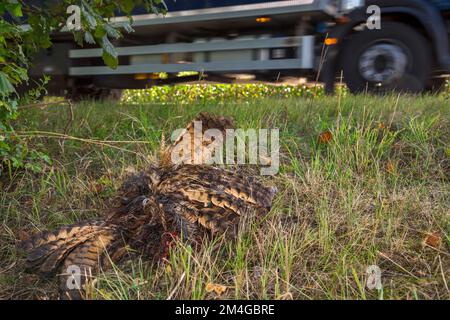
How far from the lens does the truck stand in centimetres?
562

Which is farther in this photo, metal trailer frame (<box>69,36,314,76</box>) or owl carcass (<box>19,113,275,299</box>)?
metal trailer frame (<box>69,36,314,76</box>)

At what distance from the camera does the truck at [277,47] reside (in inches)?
221

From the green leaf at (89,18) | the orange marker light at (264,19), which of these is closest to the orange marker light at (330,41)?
the orange marker light at (264,19)

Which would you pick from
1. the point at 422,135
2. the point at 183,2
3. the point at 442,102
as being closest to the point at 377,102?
the point at 442,102

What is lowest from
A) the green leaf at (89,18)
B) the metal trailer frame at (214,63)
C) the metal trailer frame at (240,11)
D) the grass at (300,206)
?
the grass at (300,206)

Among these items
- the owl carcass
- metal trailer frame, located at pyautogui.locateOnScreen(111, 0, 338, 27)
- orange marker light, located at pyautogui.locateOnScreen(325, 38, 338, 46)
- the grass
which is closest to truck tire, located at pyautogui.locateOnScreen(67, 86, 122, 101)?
metal trailer frame, located at pyautogui.locateOnScreen(111, 0, 338, 27)

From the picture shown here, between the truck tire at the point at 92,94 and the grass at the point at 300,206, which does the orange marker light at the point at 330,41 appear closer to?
the grass at the point at 300,206

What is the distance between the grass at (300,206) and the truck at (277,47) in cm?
176

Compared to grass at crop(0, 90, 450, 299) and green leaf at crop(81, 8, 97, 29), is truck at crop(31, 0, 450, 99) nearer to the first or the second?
grass at crop(0, 90, 450, 299)

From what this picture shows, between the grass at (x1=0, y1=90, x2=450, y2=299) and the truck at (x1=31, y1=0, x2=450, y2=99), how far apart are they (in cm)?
176

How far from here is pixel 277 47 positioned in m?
6.32

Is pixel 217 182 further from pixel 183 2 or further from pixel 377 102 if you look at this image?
pixel 183 2

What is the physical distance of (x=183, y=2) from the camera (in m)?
6.95

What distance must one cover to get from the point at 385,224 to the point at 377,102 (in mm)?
2027
